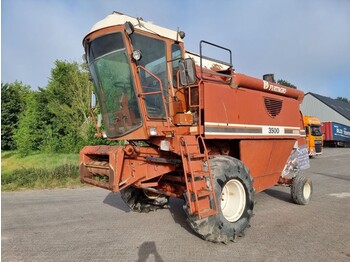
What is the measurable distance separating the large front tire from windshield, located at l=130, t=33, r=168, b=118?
4.13 feet

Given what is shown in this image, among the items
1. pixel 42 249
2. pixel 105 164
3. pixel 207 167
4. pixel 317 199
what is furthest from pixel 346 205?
pixel 42 249

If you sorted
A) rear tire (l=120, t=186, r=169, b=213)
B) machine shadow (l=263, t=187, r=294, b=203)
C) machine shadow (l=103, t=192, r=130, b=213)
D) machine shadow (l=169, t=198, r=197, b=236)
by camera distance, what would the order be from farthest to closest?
machine shadow (l=263, t=187, r=294, b=203) < machine shadow (l=103, t=192, r=130, b=213) < rear tire (l=120, t=186, r=169, b=213) < machine shadow (l=169, t=198, r=197, b=236)

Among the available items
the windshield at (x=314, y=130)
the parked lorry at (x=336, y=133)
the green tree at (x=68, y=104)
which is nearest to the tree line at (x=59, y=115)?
the green tree at (x=68, y=104)

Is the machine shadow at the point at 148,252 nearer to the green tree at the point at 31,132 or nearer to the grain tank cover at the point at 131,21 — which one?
the grain tank cover at the point at 131,21

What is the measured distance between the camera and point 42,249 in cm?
469

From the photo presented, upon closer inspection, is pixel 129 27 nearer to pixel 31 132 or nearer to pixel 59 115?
pixel 59 115

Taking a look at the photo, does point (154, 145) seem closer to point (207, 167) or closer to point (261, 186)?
point (207, 167)

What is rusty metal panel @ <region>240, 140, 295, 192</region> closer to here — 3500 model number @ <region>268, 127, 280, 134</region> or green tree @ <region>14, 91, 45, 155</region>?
3500 model number @ <region>268, 127, 280, 134</region>

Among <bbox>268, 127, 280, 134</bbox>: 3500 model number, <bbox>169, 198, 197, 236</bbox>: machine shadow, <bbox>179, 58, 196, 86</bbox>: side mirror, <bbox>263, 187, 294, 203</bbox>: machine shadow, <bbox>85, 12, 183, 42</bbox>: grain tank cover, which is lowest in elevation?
<bbox>169, 198, 197, 236</bbox>: machine shadow

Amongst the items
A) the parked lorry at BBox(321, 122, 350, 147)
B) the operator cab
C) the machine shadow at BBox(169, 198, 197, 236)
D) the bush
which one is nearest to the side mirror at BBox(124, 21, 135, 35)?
the operator cab

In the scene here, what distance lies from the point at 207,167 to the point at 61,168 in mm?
8535

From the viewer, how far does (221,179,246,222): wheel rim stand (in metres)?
5.13

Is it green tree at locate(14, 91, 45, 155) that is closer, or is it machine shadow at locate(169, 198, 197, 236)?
machine shadow at locate(169, 198, 197, 236)

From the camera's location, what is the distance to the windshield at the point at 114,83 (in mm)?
4977
